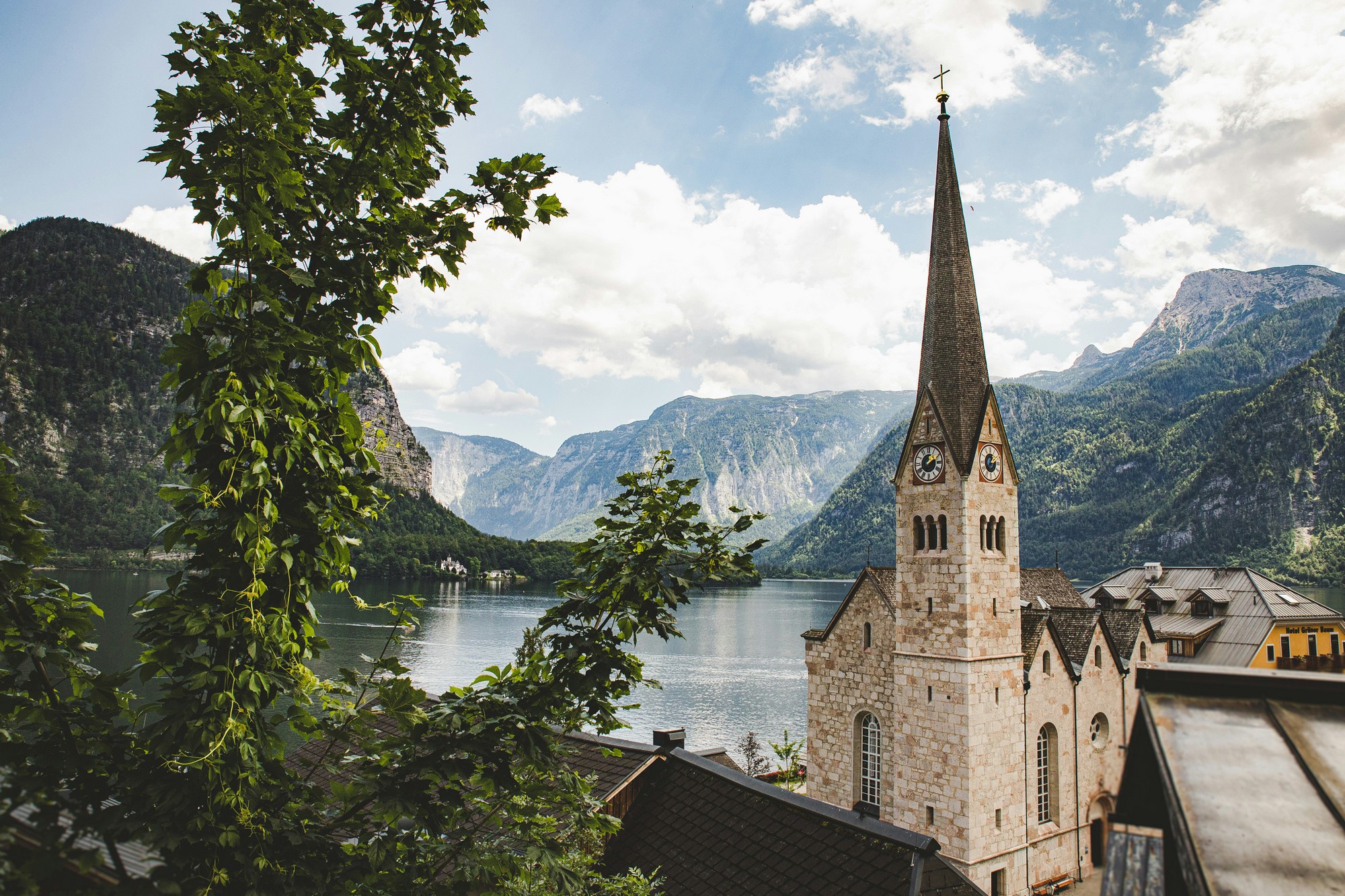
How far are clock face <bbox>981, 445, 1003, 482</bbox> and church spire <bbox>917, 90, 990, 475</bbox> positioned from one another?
2.03ft

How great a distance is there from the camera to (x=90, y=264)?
565 feet

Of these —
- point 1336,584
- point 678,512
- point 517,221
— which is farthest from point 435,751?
point 1336,584

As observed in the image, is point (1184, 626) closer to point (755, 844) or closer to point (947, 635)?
point (947, 635)

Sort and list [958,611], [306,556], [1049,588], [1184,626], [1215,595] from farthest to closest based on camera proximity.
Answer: [1215,595] → [1184,626] → [1049,588] → [958,611] → [306,556]

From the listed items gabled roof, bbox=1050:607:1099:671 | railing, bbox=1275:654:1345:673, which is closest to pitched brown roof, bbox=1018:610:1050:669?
gabled roof, bbox=1050:607:1099:671

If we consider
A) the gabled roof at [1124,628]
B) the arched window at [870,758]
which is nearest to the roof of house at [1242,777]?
the arched window at [870,758]

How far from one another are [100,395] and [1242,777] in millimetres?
185457

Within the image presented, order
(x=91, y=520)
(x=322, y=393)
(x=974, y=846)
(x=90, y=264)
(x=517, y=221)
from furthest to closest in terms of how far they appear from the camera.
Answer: (x=90, y=264)
(x=91, y=520)
(x=974, y=846)
(x=517, y=221)
(x=322, y=393)

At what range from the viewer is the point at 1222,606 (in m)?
43.1

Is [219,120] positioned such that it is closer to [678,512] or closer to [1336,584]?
[678,512]

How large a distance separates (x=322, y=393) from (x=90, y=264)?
710 feet

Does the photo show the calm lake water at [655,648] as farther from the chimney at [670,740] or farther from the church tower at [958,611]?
the church tower at [958,611]

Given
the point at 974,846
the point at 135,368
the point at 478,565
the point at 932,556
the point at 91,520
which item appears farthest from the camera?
the point at 135,368

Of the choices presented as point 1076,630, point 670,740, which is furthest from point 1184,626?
point 670,740
